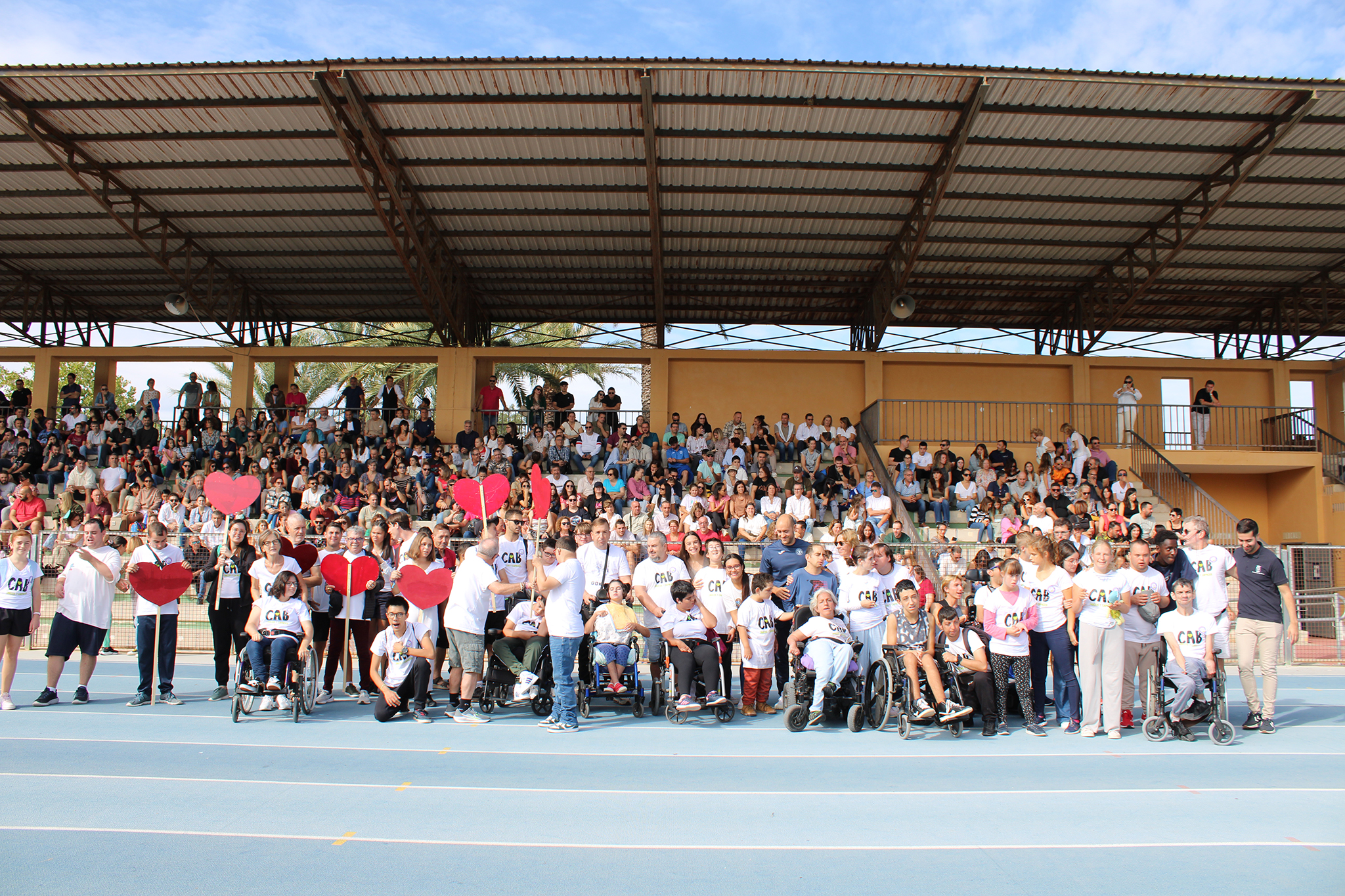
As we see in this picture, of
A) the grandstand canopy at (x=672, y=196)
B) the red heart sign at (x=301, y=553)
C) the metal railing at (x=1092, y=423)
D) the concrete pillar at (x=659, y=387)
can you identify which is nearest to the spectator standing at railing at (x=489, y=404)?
the grandstand canopy at (x=672, y=196)

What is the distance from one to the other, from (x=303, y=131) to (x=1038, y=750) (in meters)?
14.9

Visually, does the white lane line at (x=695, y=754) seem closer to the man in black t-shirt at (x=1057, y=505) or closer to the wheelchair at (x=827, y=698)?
the wheelchair at (x=827, y=698)

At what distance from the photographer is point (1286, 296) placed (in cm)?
2178

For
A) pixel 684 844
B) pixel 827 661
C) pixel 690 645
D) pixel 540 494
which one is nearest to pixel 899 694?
pixel 827 661

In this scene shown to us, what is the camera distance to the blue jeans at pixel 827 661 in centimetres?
746

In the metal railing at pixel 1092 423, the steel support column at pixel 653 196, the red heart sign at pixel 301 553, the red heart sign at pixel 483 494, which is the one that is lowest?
the red heart sign at pixel 301 553

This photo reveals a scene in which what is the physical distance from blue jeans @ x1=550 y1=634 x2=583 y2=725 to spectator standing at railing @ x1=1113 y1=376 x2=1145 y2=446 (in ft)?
57.7

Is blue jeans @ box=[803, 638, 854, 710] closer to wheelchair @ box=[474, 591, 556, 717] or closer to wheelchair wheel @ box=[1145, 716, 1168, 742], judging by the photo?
wheelchair @ box=[474, 591, 556, 717]

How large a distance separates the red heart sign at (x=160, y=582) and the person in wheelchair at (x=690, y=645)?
14.5 feet

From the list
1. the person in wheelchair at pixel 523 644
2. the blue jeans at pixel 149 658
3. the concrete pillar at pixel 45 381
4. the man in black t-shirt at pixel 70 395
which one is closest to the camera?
the person in wheelchair at pixel 523 644

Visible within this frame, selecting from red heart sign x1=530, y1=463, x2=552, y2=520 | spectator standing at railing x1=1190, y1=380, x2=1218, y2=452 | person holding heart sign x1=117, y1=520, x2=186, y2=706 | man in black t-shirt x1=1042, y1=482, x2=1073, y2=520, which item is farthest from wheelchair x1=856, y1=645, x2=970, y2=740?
spectator standing at railing x1=1190, y1=380, x2=1218, y2=452

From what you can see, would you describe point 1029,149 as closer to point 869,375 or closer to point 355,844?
point 869,375

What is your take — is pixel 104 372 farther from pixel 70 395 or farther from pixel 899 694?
pixel 899 694

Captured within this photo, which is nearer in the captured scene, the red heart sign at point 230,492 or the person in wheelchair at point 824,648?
the person in wheelchair at point 824,648
